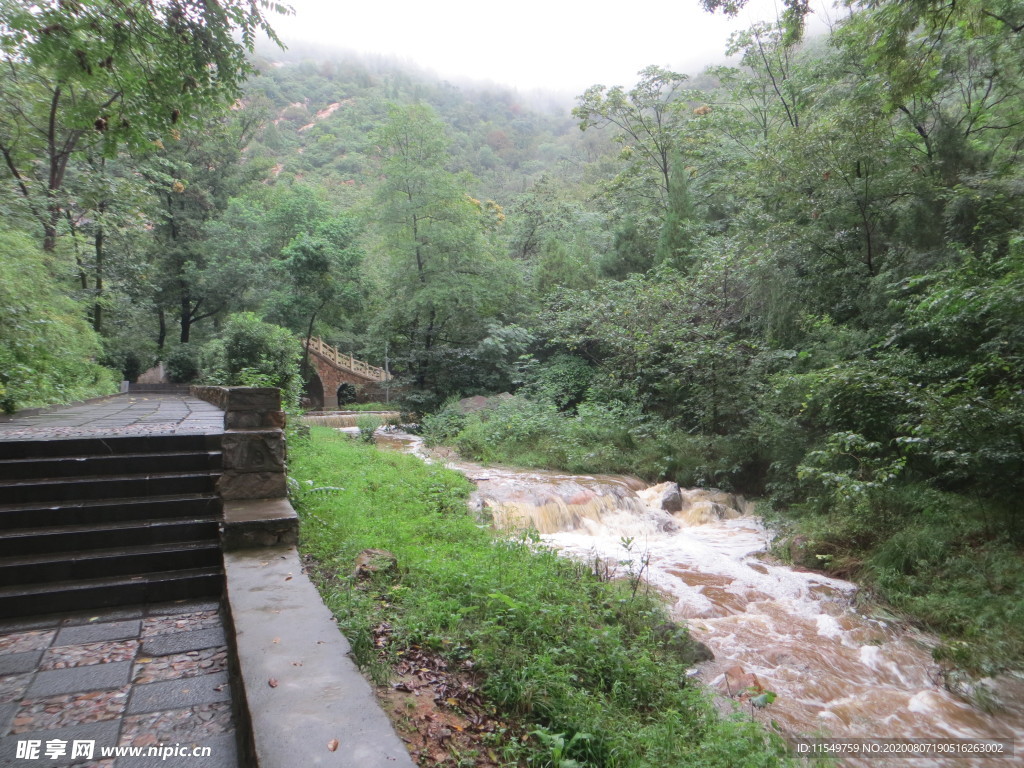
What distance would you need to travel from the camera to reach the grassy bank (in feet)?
10.2

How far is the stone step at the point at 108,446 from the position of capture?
14.5 ft

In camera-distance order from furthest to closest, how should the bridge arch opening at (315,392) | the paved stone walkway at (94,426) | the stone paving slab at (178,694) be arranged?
the bridge arch opening at (315,392)
the paved stone walkway at (94,426)
the stone paving slab at (178,694)

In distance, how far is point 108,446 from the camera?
15.1 ft

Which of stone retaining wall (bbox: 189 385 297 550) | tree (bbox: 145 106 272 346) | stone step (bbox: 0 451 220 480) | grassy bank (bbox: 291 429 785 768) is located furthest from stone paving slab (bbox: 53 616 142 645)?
tree (bbox: 145 106 272 346)

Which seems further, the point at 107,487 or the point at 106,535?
the point at 107,487

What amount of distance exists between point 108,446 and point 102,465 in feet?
0.64

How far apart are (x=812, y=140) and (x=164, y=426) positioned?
11.2 meters

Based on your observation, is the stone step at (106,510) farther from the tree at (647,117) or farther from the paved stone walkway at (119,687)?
the tree at (647,117)

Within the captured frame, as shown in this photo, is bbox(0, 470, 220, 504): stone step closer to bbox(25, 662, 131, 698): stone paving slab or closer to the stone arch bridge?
bbox(25, 662, 131, 698): stone paving slab

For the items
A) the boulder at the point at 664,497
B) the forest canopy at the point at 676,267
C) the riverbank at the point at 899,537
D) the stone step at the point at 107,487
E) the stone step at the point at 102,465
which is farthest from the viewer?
the boulder at the point at 664,497

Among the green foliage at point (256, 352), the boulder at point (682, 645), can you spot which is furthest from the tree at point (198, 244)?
the boulder at point (682, 645)

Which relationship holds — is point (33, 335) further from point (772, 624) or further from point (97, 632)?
point (772, 624)

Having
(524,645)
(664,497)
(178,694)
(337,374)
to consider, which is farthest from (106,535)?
(337,374)

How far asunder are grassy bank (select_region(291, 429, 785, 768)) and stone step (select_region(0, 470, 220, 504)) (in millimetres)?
1048
